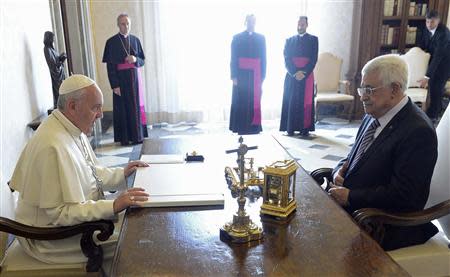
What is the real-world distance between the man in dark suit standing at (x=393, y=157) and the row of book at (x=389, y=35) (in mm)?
5188

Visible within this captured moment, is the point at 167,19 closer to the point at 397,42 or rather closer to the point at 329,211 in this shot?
the point at 397,42

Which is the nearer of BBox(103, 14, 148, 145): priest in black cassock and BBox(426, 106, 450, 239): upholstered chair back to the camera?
BBox(426, 106, 450, 239): upholstered chair back

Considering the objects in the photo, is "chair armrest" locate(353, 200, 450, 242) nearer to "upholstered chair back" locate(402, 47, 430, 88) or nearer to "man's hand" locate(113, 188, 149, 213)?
"man's hand" locate(113, 188, 149, 213)

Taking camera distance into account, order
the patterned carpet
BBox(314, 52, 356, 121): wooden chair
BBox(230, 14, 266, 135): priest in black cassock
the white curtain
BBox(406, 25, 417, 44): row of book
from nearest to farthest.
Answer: the patterned carpet < BBox(230, 14, 266, 135): priest in black cassock < the white curtain < BBox(314, 52, 356, 121): wooden chair < BBox(406, 25, 417, 44): row of book

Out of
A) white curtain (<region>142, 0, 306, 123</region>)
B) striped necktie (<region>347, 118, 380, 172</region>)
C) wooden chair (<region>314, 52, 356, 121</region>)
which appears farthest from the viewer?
wooden chair (<region>314, 52, 356, 121</region>)

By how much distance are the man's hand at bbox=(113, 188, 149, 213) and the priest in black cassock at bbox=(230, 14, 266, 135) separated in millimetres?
4074

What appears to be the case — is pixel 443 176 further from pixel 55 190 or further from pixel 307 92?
pixel 307 92

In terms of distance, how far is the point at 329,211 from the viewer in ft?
4.63

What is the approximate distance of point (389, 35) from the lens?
21.5 ft

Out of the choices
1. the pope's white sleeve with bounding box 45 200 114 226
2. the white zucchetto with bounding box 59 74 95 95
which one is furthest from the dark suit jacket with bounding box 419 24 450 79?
the pope's white sleeve with bounding box 45 200 114 226

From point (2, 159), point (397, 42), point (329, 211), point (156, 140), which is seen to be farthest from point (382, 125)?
point (397, 42)

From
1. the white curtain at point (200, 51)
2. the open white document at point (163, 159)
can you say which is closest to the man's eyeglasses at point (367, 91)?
the open white document at point (163, 159)

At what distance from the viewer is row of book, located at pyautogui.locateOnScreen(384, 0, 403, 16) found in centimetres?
636

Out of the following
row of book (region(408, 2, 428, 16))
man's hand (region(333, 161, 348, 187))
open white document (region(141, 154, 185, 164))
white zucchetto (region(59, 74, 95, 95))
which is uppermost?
row of book (region(408, 2, 428, 16))
